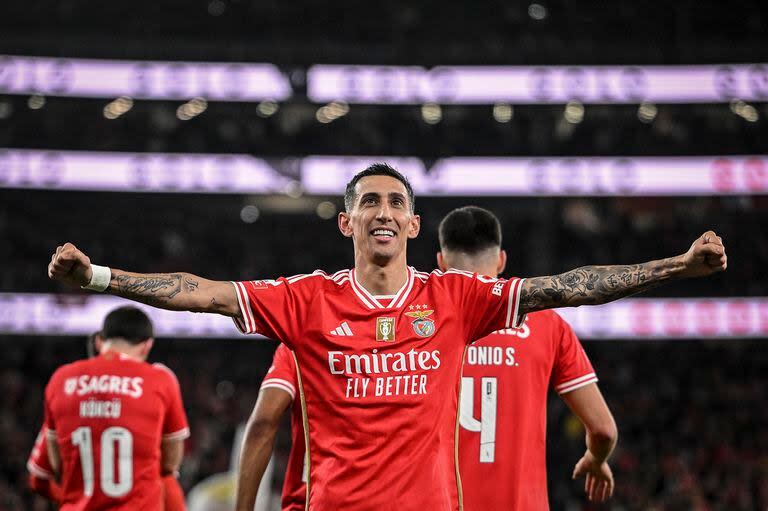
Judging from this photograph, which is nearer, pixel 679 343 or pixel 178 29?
pixel 178 29

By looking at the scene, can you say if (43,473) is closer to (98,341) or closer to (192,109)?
(98,341)

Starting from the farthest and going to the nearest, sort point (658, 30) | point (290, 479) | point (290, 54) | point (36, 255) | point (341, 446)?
point (36, 255) → point (658, 30) → point (290, 54) → point (290, 479) → point (341, 446)

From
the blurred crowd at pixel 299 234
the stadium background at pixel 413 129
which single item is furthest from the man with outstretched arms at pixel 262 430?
A: the blurred crowd at pixel 299 234

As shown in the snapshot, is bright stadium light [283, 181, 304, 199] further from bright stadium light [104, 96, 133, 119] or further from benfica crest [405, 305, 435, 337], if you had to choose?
benfica crest [405, 305, 435, 337]

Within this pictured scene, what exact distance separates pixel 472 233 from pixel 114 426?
2.31 meters

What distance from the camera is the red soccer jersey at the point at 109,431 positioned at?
5.43m

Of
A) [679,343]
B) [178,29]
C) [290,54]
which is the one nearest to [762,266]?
[679,343]

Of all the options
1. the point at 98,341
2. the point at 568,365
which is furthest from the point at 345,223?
the point at 98,341

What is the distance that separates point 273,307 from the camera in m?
3.66

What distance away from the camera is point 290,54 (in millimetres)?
15844

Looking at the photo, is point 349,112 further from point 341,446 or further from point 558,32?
point 341,446

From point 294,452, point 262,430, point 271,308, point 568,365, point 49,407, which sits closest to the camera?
point 271,308

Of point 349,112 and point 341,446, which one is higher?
point 349,112

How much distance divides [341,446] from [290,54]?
12.9 metres
